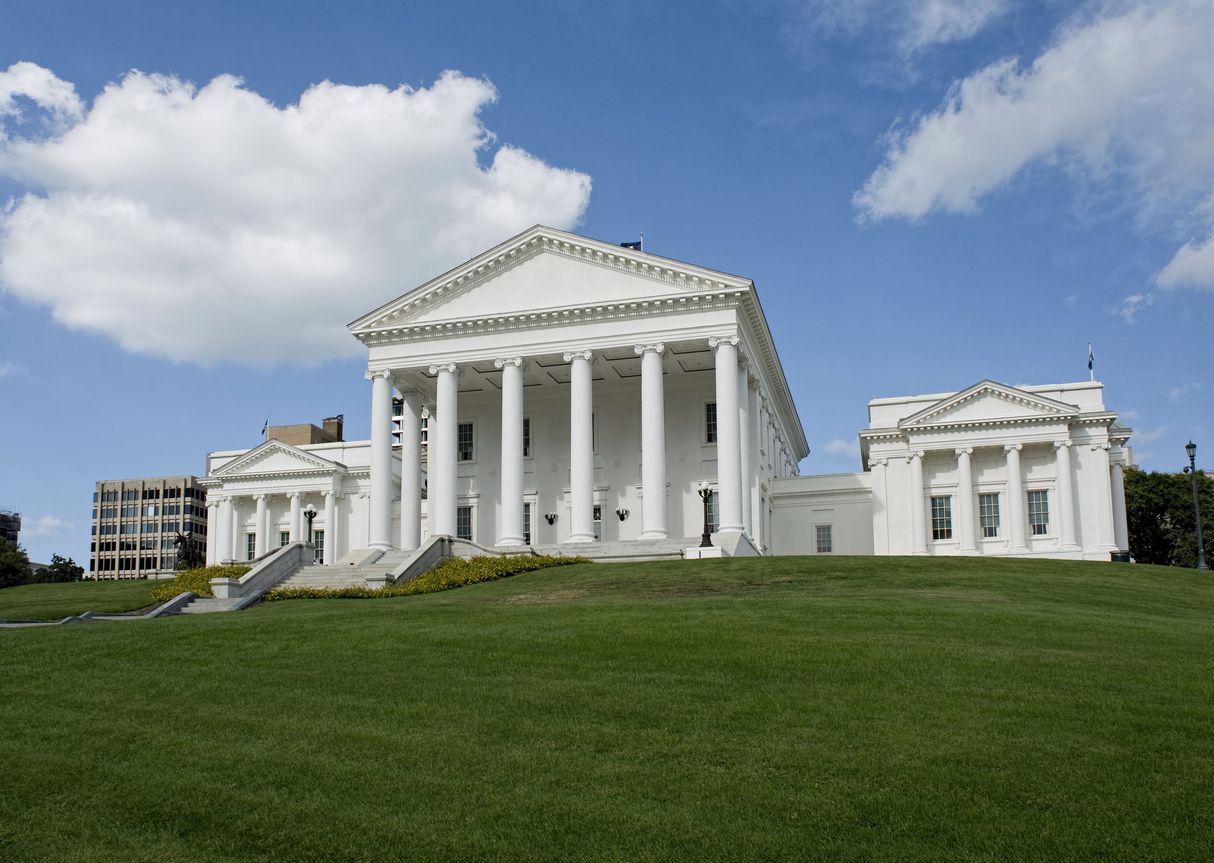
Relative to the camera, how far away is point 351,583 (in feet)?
131

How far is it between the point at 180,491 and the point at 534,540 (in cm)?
13089

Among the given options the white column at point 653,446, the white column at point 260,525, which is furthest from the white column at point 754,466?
the white column at point 260,525

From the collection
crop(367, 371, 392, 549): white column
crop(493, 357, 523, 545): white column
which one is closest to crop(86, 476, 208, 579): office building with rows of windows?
crop(367, 371, 392, 549): white column

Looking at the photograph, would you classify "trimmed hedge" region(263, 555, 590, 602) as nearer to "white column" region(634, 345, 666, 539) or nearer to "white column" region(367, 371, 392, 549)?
"white column" region(634, 345, 666, 539)

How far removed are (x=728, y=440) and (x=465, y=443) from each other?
17.6m

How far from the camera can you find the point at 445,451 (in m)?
51.1

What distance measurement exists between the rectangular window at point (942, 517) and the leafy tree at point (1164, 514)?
27.4 metres

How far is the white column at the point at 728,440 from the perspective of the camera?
4619 cm

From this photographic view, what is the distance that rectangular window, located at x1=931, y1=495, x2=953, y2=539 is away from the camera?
5928 cm

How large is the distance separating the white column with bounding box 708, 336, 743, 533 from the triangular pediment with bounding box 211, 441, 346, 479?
33.7m

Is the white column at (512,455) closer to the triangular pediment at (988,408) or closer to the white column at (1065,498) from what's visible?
the triangular pediment at (988,408)

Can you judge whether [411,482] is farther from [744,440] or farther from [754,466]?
[754,466]

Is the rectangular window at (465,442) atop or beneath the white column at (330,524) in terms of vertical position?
atop

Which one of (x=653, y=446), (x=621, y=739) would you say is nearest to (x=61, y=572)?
(x=653, y=446)
